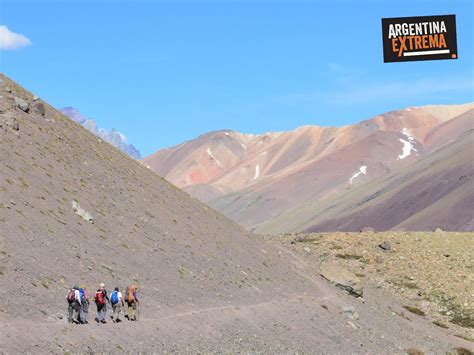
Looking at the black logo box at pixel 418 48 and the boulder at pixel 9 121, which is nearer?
the black logo box at pixel 418 48

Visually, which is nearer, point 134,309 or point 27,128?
point 134,309

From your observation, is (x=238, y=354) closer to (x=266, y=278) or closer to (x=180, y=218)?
(x=266, y=278)

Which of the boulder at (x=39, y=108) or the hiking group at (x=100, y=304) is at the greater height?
the boulder at (x=39, y=108)

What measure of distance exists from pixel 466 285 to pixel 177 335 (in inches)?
1653

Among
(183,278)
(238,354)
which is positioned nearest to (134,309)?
(238,354)

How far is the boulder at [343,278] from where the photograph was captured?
70562 millimetres

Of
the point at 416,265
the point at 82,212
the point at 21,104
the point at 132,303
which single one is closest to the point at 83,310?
the point at 132,303

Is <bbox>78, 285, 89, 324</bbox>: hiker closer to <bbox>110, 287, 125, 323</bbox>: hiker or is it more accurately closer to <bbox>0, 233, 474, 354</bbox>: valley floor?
<bbox>0, 233, 474, 354</bbox>: valley floor

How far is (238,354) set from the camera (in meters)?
44.0

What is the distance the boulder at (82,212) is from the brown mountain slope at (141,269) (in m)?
0.48

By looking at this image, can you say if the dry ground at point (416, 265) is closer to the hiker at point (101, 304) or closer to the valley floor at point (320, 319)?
the valley floor at point (320, 319)

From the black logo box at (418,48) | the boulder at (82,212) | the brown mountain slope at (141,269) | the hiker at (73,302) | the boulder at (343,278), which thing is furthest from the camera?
the boulder at (343,278)

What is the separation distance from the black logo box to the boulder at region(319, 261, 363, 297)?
3684 cm

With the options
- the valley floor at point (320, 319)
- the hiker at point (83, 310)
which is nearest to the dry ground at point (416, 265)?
the valley floor at point (320, 319)
